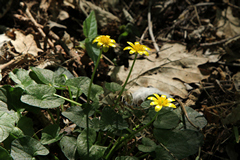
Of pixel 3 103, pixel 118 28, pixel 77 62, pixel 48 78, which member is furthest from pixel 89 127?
pixel 118 28

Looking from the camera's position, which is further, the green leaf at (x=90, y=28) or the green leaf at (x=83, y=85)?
the green leaf at (x=90, y=28)

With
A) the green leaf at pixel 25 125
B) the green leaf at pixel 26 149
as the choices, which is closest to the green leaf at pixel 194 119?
the green leaf at pixel 26 149

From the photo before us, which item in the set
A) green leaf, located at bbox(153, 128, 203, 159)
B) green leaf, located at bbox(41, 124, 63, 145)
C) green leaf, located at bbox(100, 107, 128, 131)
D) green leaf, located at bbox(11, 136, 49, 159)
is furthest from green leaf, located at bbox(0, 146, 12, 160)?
green leaf, located at bbox(153, 128, 203, 159)

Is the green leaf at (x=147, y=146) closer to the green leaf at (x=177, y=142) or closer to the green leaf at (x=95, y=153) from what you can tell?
the green leaf at (x=177, y=142)

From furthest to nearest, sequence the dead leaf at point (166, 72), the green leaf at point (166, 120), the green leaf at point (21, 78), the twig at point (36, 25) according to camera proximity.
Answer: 1. the twig at point (36, 25)
2. the dead leaf at point (166, 72)
3. the green leaf at point (21, 78)
4. the green leaf at point (166, 120)

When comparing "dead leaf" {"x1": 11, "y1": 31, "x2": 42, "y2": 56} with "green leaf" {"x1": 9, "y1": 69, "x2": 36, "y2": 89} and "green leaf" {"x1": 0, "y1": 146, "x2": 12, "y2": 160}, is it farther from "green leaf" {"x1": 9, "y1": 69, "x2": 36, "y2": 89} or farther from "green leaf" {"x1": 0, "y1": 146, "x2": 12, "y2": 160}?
"green leaf" {"x1": 0, "y1": 146, "x2": 12, "y2": 160}
